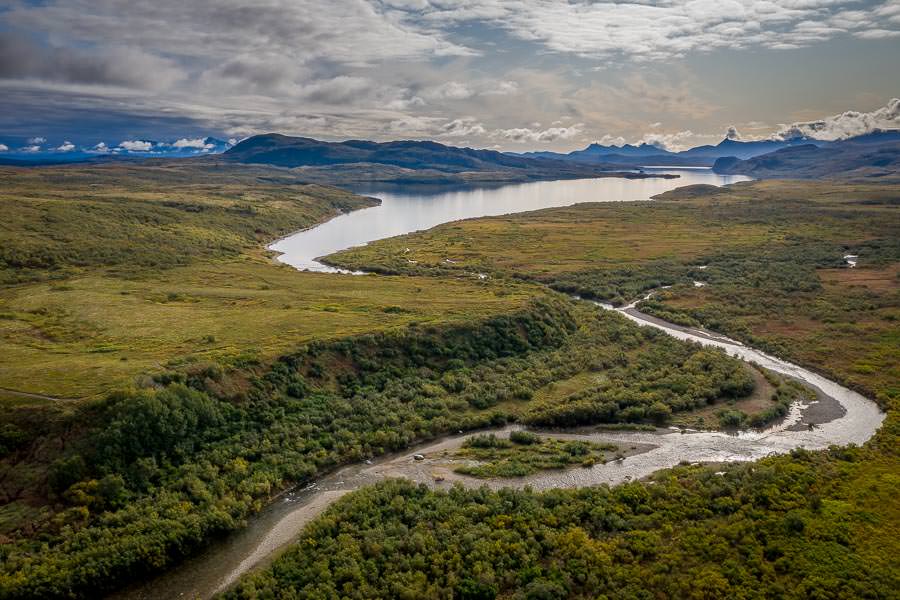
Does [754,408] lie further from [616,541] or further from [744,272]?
[744,272]

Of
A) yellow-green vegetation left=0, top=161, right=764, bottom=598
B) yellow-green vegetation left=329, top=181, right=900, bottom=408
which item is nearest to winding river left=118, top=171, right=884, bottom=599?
yellow-green vegetation left=0, top=161, right=764, bottom=598

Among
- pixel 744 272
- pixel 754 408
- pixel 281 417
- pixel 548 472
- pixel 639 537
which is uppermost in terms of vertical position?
pixel 744 272

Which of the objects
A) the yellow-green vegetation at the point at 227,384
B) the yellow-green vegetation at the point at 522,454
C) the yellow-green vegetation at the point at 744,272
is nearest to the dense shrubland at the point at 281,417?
the yellow-green vegetation at the point at 227,384

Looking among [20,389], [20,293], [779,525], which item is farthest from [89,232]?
[779,525]

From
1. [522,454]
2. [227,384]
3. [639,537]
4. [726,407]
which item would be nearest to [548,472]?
[522,454]

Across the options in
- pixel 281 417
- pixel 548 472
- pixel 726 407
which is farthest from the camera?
pixel 726 407

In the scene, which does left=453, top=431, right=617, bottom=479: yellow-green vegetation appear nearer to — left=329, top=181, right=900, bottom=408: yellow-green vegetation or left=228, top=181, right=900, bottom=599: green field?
left=228, top=181, right=900, bottom=599: green field
